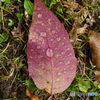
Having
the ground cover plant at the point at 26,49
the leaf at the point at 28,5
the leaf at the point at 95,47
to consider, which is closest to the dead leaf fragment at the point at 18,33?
the ground cover plant at the point at 26,49

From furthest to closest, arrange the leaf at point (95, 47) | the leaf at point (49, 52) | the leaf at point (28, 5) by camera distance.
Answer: the leaf at point (95, 47), the leaf at point (28, 5), the leaf at point (49, 52)

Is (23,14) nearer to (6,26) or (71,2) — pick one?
(6,26)

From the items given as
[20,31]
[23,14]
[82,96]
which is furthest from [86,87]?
[23,14]

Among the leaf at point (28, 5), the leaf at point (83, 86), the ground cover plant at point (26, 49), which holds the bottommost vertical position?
the leaf at point (83, 86)

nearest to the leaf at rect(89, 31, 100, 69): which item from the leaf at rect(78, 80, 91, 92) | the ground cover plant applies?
the ground cover plant

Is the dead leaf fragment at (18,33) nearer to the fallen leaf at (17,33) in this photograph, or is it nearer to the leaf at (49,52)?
the fallen leaf at (17,33)

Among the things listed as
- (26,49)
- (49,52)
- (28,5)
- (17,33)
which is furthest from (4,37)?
(49,52)

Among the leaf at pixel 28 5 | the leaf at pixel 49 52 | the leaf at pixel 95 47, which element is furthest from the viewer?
the leaf at pixel 95 47

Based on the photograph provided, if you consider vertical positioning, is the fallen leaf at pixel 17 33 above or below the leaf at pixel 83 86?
above
